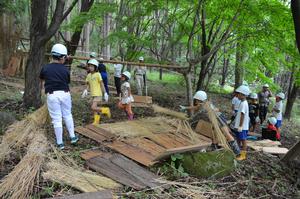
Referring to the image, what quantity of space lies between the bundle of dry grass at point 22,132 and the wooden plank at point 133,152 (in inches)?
57.2

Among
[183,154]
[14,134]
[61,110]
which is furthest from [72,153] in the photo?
[183,154]

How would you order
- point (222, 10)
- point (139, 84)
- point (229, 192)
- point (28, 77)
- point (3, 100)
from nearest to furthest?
1. point (229, 192)
2. point (28, 77)
3. point (3, 100)
4. point (222, 10)
5. point (139, 84)

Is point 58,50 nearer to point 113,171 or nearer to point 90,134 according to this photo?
point 90,134

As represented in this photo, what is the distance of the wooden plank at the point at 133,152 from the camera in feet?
16.1

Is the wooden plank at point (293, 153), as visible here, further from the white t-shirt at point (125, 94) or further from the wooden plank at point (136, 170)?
the white t-shirt at point (125, 94)

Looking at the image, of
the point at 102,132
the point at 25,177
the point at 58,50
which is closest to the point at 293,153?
the point at 102,132

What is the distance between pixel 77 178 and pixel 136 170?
95 centimetres

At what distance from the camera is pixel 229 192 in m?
4.70

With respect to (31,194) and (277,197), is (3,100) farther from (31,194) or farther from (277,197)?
(277,197)

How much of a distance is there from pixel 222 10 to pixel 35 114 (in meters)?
6.14

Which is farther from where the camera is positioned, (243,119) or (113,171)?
(243,119)

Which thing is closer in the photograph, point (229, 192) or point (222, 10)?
point (229, 192)

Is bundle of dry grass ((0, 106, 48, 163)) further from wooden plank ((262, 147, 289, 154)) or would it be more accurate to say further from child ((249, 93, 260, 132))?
child ((249, 93, 260, 132))

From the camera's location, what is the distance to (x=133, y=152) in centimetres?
516
